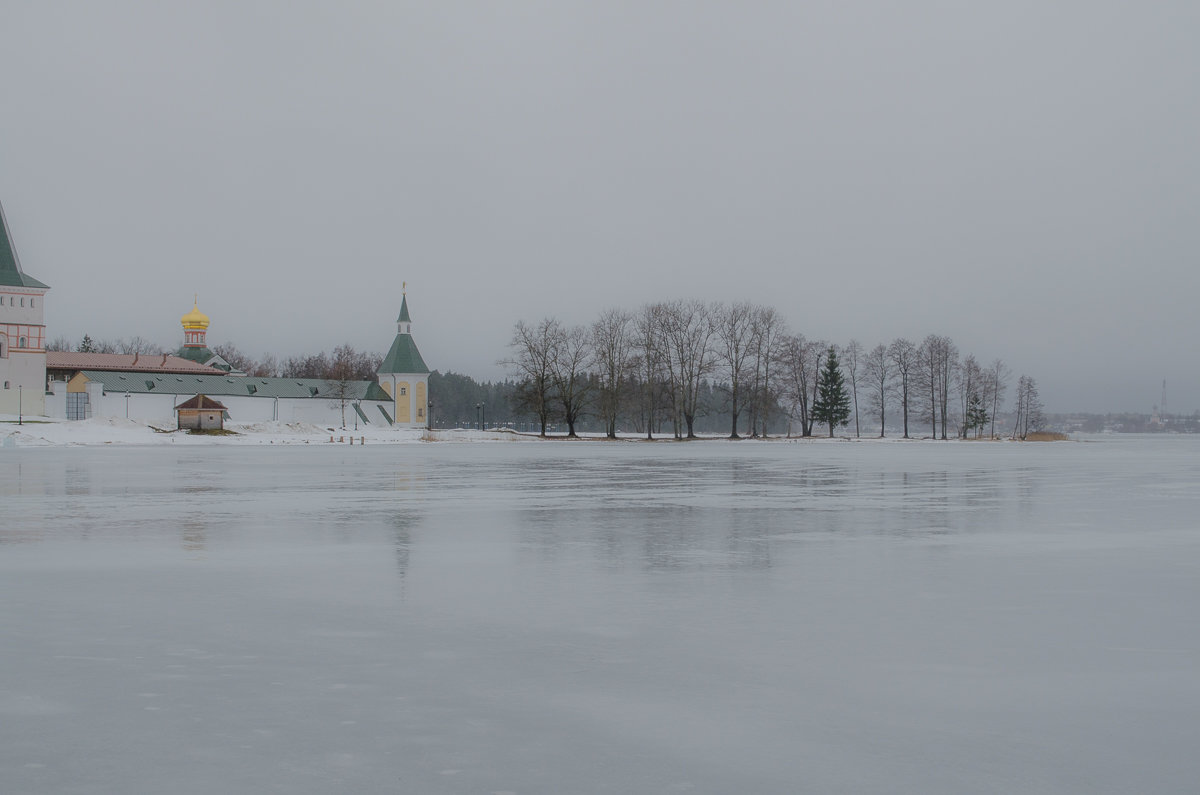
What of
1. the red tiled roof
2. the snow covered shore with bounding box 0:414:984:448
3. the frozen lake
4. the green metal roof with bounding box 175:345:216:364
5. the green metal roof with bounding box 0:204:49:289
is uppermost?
the green metal roof with bounding box 0:204:49:289

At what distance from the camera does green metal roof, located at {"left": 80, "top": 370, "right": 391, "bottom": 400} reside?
3270 inches

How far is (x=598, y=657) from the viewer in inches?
245

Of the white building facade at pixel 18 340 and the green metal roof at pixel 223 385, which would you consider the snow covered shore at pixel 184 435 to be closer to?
the white building facade at pixel 18 340

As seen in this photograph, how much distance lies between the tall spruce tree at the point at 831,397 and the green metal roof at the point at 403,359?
42.1m

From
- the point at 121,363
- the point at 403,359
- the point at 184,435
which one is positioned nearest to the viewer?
the point at 184,435

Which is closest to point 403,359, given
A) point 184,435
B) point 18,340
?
point 18,340

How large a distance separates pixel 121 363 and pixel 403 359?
2735 cm

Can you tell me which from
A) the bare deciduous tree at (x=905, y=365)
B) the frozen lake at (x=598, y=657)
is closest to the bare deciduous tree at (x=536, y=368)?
the bare deciduous tree at (x=905, y=365)

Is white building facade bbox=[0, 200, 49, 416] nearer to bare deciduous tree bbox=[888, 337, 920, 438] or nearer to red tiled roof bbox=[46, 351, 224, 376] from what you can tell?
red tiled roof bbox=[46, 351, 224, 376]

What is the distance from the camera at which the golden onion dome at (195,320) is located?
108 meters

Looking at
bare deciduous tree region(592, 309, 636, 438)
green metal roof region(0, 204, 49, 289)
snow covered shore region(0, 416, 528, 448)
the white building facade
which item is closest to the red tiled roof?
the white building facade

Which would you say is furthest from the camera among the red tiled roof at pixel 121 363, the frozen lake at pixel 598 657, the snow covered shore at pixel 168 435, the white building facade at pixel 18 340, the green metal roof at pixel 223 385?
the red tiled roof at pixel 121 363

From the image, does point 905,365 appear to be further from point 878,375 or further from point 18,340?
point 18,340

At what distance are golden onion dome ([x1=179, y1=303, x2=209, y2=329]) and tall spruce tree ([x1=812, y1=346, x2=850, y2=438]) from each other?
68.6 meters
